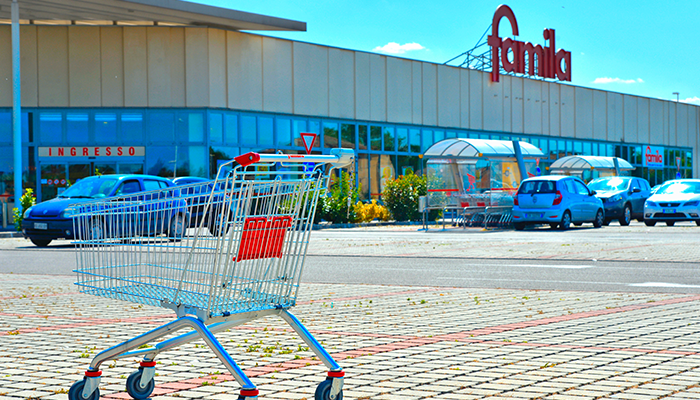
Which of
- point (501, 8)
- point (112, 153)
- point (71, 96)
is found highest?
point (501, 8)

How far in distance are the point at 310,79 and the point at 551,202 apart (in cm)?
1329

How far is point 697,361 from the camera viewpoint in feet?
17.8

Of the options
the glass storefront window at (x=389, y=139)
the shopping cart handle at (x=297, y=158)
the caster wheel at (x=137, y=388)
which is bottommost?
the caster wheel at (x=137, y=388)

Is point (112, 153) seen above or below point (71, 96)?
below

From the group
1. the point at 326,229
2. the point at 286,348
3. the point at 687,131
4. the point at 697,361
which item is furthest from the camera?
the point at 687,131

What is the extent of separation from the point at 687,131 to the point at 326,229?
41460mm

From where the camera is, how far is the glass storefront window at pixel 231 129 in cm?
3045

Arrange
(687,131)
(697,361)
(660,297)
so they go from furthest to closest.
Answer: (687,131) → (660,297) → (697,361)

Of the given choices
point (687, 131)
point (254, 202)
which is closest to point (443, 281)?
point (254, 202)

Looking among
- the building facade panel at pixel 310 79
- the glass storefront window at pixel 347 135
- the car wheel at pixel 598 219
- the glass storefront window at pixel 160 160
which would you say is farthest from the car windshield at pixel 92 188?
the glass storefront window at pixel 347 135

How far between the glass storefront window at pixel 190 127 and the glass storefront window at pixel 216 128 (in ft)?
1.09

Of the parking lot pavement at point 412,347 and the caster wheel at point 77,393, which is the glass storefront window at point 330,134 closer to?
the parking lot pavement at point 412,347

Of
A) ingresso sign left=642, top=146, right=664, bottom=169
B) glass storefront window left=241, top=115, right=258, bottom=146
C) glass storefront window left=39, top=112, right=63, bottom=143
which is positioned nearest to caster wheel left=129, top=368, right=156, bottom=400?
glass storefront window left=39, top=112, right=63, bottom=143

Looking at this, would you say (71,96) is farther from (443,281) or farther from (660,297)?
(660,297)
